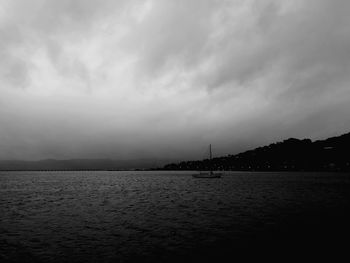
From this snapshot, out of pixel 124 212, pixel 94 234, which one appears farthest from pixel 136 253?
pixel 124 212

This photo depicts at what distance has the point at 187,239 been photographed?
31.5 metres

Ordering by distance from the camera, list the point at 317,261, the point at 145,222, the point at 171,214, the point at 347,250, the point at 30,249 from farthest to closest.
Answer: the point at 171,214, the point at 145,222, the point at 30,249, the point at 347,250, the point at 317,261

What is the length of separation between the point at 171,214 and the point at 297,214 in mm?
19740

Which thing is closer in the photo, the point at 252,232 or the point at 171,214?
the point at 252,232

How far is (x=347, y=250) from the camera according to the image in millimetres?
26125

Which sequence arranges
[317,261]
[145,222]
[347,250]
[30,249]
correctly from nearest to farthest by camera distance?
[317,261] < [347,250] < [30,249] < [145,222]

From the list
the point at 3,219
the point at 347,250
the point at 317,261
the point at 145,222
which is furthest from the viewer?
the point at 3,219

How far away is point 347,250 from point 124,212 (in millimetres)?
35259

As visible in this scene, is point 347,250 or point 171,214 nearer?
point 347,250

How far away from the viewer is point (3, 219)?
149 feet

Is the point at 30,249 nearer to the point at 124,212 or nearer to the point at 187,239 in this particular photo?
the point at 187,239

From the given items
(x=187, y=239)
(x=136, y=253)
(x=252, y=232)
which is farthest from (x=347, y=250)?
(x=136, y=253)

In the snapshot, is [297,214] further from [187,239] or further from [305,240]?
[187,239]

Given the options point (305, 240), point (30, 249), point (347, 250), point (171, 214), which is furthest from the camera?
point (171, 214)
